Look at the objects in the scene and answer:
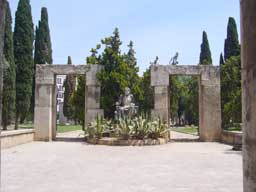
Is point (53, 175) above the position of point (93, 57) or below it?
below

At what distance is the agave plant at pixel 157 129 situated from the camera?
1470 cm

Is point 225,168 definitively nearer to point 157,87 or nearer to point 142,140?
point 142,140

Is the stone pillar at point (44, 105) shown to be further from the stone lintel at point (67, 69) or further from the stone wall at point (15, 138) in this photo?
the stone wall at point (15, 138)

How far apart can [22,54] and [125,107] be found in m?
14.4

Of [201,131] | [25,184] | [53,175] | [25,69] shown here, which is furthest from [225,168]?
[25,69]

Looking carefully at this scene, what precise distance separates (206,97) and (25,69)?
1644 centimetres

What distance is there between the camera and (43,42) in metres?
34.1

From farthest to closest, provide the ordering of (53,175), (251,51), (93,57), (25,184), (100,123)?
(93,57) → (100,123) → (53,175) → (25,184) → (251,51)

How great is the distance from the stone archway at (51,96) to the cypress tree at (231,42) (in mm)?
18272

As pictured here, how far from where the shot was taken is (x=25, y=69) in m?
27.6

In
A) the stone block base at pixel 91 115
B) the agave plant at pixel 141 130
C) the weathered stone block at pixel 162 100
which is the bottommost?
the agave plant at pixel 141 130

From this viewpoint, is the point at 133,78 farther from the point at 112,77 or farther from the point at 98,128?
the point at 98,128

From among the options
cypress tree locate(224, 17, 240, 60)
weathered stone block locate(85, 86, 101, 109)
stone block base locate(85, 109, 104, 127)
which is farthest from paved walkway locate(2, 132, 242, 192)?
cypress tree locate(224, 17, 240, 60)

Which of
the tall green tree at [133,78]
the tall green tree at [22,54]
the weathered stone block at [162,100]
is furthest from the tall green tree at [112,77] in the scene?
the tall green tree at [22,54]
